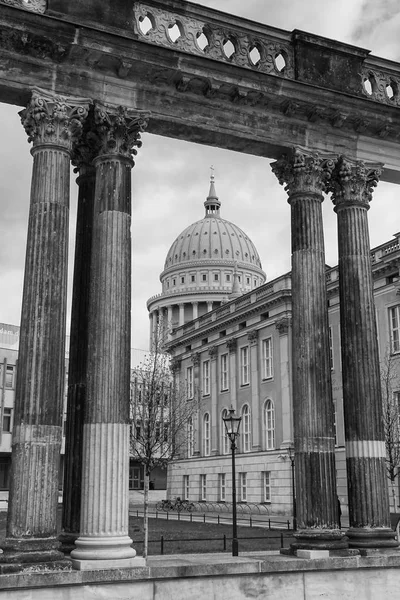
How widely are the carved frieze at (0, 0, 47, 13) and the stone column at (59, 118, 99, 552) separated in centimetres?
259

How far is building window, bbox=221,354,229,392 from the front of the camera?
2699 inches

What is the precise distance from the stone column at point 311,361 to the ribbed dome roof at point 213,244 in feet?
394

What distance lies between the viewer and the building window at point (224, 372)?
225 feet

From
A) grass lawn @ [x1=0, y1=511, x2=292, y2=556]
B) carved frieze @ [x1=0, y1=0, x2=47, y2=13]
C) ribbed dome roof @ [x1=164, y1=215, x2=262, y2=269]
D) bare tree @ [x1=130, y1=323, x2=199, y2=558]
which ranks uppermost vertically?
ribbed dome roof @ [x1=164, y1=215, x2=262, y2=269]

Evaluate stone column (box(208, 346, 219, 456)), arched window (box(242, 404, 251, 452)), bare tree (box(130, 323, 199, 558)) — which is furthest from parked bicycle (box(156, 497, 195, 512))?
bare tree (box(130, 323, 199, 558))

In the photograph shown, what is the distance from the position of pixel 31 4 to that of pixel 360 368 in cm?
1124

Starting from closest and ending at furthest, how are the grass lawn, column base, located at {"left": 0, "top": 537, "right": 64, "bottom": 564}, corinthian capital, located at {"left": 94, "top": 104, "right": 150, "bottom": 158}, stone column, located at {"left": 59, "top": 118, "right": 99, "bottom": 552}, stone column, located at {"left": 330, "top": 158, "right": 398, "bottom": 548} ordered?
column base, located at {"left": 0, "top": 537, "right": 64, "bottom": 564} → stone column, located at {"left": 59, "top": 118, "right": 99, "bottom": 552} → corinthian capital, located at {"left": 94, "top": 104, "right": 150, "bottom": 158} → stone column, located at {"left": 330, "top": 158, "right": 398, "bottom": 548} → the grass lawn

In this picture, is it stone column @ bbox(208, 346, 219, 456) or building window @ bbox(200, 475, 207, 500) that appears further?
building window @ bbox(200, 475, 207, 500)

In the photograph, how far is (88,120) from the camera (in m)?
16.7

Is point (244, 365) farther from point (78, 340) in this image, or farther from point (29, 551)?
point (29, 551)

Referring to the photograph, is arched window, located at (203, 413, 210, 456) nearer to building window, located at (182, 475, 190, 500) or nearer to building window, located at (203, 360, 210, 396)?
building window, located at (203, 360, 210, 396)

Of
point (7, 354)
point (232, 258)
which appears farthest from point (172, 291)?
point (7, 354)

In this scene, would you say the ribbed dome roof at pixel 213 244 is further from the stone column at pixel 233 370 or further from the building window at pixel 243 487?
the building window at pixel 243 487

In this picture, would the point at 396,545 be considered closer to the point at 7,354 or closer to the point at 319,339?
the point at 319,339
